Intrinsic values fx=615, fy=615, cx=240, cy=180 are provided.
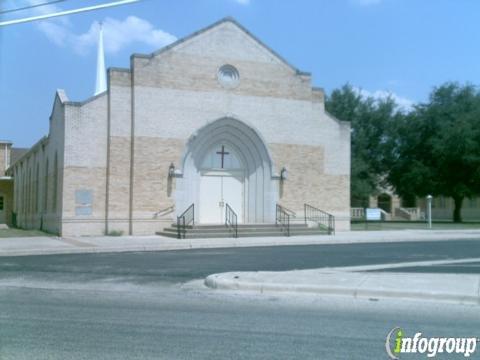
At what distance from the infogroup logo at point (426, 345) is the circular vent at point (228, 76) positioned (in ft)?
70.0

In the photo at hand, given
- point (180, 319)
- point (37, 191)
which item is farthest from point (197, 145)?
point (180, 319)

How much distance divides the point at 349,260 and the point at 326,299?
20.7 feet

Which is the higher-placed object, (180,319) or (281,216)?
(281,216)

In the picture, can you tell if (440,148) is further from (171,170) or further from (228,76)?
(171,170)

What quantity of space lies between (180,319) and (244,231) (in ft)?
55.8

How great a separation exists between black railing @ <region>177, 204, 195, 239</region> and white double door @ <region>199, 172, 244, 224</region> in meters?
1.11

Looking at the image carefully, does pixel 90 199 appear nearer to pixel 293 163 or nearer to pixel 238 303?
pixel 293 163

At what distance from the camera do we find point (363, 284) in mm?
11398

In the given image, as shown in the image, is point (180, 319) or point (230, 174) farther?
point (230, 174)

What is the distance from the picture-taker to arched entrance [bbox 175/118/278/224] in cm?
2805

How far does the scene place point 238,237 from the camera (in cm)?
2514

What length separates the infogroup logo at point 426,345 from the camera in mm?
7043

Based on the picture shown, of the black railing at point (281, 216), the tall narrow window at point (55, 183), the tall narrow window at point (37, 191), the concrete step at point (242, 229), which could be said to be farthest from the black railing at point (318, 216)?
the tall narrow window at point (37, 191)

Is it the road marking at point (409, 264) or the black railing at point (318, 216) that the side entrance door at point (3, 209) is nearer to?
the black railing at point (318, 216)
